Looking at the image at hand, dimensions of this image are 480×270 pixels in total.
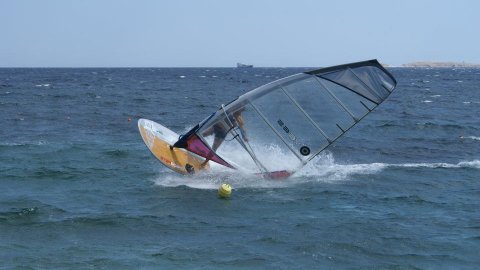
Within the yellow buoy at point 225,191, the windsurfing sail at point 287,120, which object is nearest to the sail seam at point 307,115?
the windsurfing sail at point 287,120

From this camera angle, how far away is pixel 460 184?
16297 millimetres

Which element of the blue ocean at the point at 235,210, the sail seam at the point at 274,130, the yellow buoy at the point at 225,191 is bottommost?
the blue ocean at the point at 235,210

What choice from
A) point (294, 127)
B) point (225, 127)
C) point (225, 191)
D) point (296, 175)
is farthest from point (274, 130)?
point (225, 191)

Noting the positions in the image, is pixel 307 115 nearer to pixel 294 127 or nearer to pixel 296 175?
pixel 294 127

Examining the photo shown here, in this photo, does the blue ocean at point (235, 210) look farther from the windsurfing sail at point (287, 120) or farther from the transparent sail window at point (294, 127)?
the transparent sail window at point (294, 127)

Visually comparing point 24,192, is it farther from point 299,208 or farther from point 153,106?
point 153,106

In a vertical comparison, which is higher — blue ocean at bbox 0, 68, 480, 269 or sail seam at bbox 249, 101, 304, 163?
sail seam at bbox 249, 101, 304, 163

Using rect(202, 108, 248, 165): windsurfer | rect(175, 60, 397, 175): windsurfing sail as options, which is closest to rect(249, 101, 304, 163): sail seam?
rect(175, 60, 397, 175): windsurfing sail

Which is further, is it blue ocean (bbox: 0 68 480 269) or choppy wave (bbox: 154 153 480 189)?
choppy wave (bbox: 154 153 480 189)

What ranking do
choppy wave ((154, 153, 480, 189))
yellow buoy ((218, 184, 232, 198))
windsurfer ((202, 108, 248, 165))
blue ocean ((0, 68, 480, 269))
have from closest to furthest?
blue ocean ((0, 68, 480, 269)) → yellow buoy ((218, 184, 232, 198)) → choppy wave ((154, 153, 480, 189)) → windsurfer ((202, 108, 248, 165))

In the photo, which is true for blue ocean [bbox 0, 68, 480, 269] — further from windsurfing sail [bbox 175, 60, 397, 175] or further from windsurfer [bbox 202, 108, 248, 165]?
windsurfer [bbox 202, 108, 248, 165]

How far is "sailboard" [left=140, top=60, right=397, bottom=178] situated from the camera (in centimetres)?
1588

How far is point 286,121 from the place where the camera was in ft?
53.2

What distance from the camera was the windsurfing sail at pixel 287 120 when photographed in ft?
52.1
